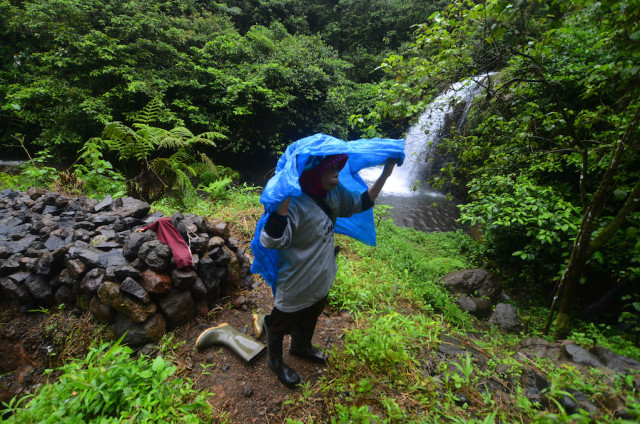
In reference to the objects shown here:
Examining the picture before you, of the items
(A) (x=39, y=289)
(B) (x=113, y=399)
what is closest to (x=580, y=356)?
(B) (x=113, y=399)

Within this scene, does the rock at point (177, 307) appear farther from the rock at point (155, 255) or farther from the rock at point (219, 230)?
the rock at point (219, 230)

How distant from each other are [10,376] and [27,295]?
734 millimetres

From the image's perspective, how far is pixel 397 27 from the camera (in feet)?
56.7

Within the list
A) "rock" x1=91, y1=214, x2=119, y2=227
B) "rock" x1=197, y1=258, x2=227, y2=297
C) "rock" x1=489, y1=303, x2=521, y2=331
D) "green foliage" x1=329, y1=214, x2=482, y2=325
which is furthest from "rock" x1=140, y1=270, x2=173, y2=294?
Answer: "rock" x1=489, y1=303, x2=521, y2=331

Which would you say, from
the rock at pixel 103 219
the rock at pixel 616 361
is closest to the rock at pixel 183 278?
the rock at pixel 103 219

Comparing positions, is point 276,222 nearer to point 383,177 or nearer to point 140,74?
point 383,177

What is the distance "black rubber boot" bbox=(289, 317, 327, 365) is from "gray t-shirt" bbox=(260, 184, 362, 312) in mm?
471

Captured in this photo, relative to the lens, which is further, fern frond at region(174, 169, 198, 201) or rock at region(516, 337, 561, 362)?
A: fern frond at region(174, 169, 198, 201)

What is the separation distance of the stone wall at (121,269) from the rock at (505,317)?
3976 mm

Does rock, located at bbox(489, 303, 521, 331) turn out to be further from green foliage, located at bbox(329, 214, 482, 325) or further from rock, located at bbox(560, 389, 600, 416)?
rock, located at bbox(560, 389, 600, 416)

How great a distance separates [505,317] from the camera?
4.28m

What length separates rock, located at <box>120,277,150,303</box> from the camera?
2418mm

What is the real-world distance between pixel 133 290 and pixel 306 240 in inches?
72.0

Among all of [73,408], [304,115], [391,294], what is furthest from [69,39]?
[391,294]
